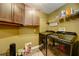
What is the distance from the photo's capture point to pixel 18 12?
4.32 ft

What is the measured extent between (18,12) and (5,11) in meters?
0.19

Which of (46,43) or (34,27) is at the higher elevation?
(34,27)

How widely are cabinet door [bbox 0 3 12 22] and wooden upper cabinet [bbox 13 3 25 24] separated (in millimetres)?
75

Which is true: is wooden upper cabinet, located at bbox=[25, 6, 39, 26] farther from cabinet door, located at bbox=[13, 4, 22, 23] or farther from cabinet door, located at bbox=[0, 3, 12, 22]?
cabinet door, located at bbox=[0, 3, 12, 22]

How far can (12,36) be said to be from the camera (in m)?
1.30

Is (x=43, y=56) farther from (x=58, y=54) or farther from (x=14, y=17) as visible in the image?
(x=14, y=17)

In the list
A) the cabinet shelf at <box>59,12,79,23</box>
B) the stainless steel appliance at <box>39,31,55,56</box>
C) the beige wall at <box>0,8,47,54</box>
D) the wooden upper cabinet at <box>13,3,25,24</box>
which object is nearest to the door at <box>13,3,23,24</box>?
the wooden upper cabinet at <box>13,3,25,24</box>

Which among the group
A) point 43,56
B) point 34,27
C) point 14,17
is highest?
point 14,17

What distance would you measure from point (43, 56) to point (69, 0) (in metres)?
0.77

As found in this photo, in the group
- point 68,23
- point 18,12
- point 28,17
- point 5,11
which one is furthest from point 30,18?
point 68,23

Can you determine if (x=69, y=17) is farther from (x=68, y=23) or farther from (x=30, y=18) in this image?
(x=30, y=18)

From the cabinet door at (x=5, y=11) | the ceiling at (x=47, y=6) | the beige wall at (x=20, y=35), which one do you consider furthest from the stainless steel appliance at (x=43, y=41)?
the cabinet door at (x=5, y=11)

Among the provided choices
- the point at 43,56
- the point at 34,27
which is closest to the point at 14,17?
the point at 34,27

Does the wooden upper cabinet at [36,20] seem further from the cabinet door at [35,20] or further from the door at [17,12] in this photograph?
the door at [17,12]
